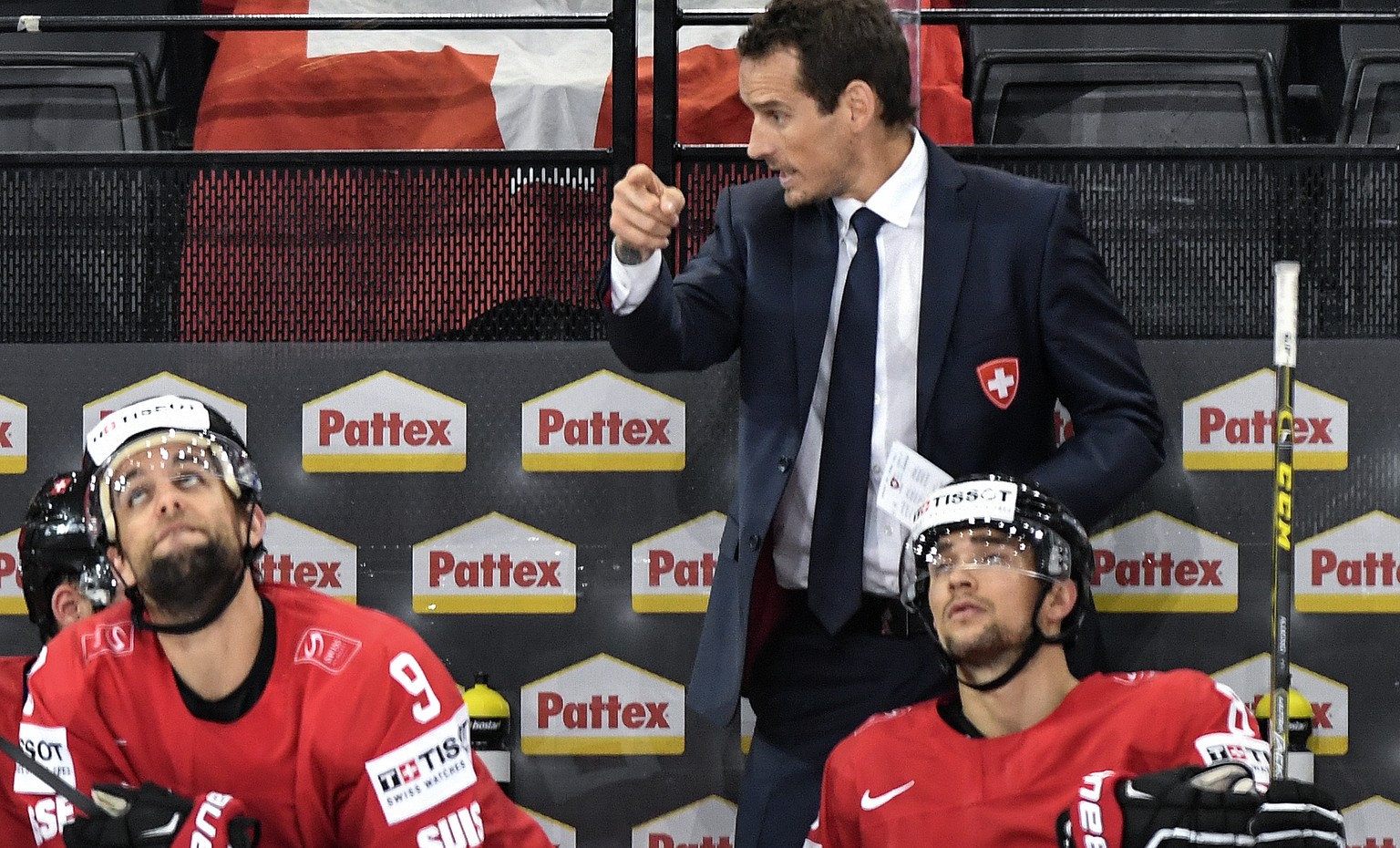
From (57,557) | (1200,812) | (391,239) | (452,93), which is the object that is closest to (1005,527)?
(1200,812)

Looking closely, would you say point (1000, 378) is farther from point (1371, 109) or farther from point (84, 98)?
point (84, 98)

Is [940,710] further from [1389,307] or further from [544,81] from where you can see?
[544,81]

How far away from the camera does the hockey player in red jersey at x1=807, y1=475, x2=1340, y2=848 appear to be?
95.7 inches

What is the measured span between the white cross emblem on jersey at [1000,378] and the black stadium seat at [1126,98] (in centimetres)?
119

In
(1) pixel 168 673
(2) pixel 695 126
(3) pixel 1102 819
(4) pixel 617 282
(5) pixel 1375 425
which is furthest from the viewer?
(2) pixel 695 126

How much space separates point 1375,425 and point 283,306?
2.16m

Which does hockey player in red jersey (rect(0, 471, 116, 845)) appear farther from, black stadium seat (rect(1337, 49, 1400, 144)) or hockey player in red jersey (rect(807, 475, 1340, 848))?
black stadium seat (rect(1337, 49, 1400, 144))

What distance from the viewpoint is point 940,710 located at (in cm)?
255

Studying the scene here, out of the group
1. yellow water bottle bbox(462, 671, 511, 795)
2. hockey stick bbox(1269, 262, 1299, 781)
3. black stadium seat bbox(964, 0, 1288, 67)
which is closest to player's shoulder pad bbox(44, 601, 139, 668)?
yellow water bottle bbox(462, 671, 511, 795)

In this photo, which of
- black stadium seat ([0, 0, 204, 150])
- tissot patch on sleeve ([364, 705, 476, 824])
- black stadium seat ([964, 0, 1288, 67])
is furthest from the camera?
black stadium seat ([964, 0, 1288, 67])

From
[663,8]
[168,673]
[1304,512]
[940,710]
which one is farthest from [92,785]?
[1304,512]

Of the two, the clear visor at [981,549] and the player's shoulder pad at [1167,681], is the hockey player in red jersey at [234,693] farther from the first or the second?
the player's shoulder pad at [1167,681]

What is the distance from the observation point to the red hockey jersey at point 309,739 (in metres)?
2.32

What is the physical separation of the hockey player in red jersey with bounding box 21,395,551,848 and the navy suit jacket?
52 centimetres
